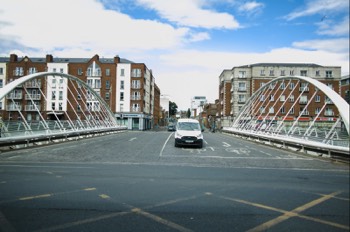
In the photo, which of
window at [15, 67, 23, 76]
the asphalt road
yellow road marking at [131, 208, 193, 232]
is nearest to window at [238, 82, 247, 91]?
window at [15, 67, 23, 76]

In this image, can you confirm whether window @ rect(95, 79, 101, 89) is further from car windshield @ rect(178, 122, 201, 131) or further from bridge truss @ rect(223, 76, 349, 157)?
car windshield @ rect(178, 122, 201, 131)

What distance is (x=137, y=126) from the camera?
230 ft

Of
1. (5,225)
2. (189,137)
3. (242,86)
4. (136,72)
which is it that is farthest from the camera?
(136,72)

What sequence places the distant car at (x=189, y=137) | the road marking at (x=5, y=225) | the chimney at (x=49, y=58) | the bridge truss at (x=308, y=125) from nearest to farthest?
the road marking at (x=5, y=225)
the bridge truss at (x=308, y=125)
the distant car at (x=189, y=137)
the chimney at (x=49, y=58)

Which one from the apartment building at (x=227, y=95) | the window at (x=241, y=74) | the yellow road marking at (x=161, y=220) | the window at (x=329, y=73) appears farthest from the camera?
the apartment building at (x=227, y=95)

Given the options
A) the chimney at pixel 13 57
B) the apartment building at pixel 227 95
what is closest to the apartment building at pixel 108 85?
the chimney at pixel 13 57

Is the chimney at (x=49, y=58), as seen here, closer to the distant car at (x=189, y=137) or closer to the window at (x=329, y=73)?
the distant car at (x=189, y=137)

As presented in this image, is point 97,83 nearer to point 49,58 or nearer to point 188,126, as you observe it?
point 49,58

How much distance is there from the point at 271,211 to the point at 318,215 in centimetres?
75

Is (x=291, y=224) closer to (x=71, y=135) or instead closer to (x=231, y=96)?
(x=71, y=135)

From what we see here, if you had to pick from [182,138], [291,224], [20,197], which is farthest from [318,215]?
[182,138]

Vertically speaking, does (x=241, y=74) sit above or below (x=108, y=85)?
above

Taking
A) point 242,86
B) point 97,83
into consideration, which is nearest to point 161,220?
point 242,86

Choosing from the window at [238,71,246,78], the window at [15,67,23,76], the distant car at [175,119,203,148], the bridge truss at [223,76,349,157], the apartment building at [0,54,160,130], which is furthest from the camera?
the window at [238,71,246,78]
